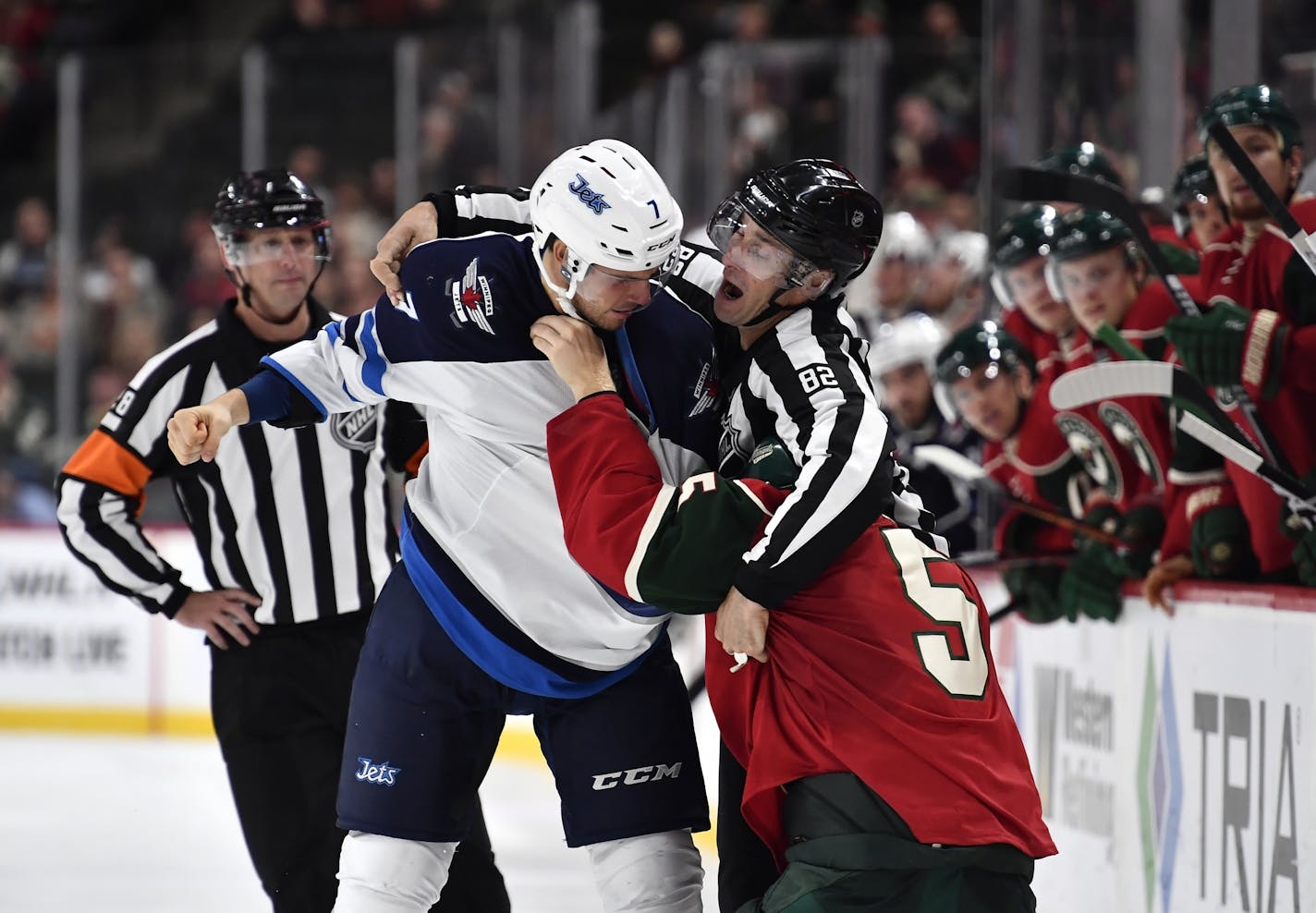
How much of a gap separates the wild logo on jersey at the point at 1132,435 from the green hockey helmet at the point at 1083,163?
0.70 m

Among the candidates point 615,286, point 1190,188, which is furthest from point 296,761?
point 1190,188

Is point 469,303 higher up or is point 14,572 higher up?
point 469,303

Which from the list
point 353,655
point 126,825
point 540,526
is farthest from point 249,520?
point 126,825

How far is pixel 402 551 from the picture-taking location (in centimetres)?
270

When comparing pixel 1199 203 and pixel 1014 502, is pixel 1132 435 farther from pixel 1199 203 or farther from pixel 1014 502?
pixel 1199 203

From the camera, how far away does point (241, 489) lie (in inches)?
130

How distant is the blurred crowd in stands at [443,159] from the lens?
25.5 feet

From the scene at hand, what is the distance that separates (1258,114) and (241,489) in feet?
→ 6.32

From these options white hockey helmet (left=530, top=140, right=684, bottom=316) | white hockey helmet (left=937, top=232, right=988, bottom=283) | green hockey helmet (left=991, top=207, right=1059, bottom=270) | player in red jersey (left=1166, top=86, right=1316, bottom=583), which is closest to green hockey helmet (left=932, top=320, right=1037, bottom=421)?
green hockey helmet (left=991, top=207, right=1059, bottom=270)

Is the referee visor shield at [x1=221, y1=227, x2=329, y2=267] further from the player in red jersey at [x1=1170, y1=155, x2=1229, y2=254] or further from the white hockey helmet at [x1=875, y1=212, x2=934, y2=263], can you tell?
the white hockey helmet at [x1=875, y1=212, x2=934, y2=263]

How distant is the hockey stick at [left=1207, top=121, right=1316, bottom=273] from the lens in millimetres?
2896

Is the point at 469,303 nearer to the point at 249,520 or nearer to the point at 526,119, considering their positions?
the point at 249,520

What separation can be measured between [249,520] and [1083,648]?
1866 millimetres

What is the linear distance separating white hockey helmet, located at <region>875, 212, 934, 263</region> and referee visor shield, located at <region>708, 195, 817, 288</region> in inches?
151
